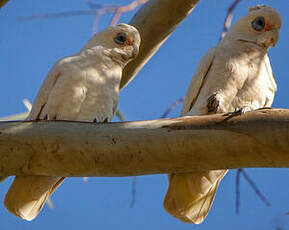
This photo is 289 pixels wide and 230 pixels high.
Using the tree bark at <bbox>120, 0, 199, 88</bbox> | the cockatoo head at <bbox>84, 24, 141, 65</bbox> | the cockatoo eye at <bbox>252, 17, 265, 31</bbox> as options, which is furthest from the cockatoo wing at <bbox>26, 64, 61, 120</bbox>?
the cockatoo eye at <bbox>252, 17, 265, 31</bbox>

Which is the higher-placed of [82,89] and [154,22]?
[154,22]

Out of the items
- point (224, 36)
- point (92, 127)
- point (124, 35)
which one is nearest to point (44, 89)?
point (124, 35)

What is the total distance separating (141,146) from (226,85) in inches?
42.3

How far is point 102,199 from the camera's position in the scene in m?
13.2

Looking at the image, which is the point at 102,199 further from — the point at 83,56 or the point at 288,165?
the point at 288,165

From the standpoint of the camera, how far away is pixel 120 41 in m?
3.69

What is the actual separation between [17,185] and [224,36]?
178 centimetres

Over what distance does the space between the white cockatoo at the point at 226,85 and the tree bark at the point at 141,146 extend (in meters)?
0.52

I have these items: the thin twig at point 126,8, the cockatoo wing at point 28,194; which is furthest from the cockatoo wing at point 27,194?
the thin twig at point 126,8

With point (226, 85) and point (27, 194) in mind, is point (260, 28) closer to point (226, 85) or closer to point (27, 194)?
point (226, 85)

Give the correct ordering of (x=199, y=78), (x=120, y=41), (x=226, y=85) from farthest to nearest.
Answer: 1. (x=120, y=41)
2. (x=199, y=78)
3. (x=226, y=85)

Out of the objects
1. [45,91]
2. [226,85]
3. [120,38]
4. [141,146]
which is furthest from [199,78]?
[141,146]

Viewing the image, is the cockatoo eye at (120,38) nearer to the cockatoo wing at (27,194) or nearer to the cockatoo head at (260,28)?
the cockatoo head at (260,28)

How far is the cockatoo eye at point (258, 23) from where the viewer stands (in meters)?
3.60
